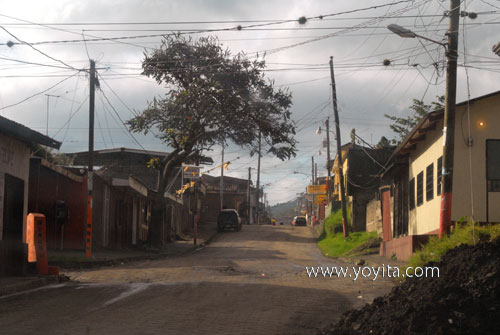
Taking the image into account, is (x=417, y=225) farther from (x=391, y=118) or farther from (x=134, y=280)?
(x=391, y=118)

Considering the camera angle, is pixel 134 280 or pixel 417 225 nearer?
pixel 134 280

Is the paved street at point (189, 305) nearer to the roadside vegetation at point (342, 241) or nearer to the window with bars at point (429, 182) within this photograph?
the window with bars at point (429, 182)

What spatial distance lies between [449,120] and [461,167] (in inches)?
138

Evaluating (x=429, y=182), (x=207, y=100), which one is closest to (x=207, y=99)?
(x=207, y=100)

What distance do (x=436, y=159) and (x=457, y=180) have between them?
2012 mm

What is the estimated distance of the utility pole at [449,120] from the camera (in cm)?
1469

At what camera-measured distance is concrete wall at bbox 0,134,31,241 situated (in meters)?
15.1

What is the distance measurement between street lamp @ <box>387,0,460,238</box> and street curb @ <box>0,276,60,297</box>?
9.34 metres

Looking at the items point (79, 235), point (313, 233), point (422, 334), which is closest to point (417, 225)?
point (79, 235)

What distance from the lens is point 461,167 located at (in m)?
17.9

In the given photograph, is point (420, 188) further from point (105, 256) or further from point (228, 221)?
point (228, 221)

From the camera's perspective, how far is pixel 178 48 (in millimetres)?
30062

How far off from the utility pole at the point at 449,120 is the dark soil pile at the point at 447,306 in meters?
5.84

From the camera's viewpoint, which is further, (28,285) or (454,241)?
(28,285)
